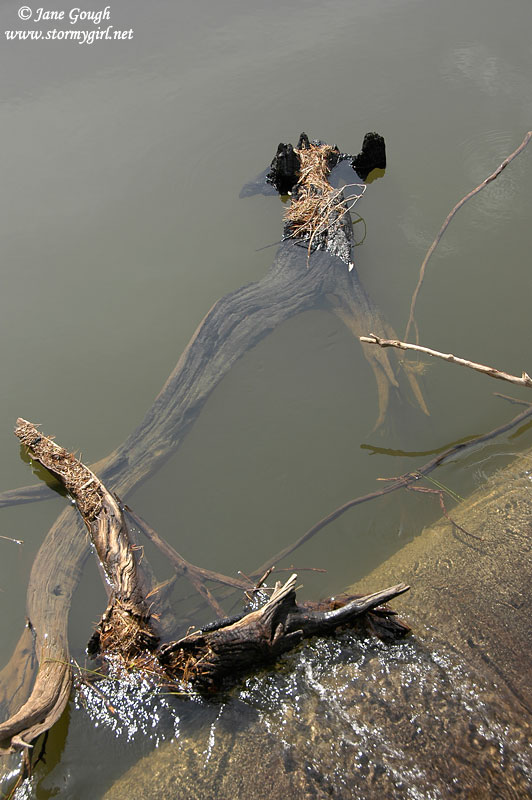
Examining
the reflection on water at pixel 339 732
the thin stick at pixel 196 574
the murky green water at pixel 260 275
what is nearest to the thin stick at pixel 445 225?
the murky green water at pixel 260 275

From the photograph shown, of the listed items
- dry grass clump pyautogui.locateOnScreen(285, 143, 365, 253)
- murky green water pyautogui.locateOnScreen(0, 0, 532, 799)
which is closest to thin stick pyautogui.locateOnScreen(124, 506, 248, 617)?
murky green water pyautogui.locateOnScreen(0, 0, 532, 799)

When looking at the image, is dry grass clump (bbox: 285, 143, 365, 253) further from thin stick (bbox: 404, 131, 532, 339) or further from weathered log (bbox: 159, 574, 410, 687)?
weathered log (bbox: 159, 574, 410, 687)

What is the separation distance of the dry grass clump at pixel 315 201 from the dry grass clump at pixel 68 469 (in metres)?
2.59

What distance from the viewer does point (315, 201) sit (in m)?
4.67

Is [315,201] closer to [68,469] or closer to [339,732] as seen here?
[68,469]

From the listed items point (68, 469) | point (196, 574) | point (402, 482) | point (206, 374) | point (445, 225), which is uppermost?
point (445, 225)

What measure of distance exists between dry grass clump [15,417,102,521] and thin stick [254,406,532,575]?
43.5 inches

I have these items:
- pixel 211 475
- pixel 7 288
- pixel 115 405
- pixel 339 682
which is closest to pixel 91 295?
pixel 7 288

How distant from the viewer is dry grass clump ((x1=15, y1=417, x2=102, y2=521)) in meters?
3.26

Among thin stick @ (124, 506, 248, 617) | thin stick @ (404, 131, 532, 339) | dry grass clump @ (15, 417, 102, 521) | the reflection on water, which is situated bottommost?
the reflection on water

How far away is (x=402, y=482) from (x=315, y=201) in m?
2.62

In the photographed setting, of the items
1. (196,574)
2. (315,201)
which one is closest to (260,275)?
(315,201)

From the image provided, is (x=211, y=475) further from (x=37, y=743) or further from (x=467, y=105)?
(x=467, y=105)

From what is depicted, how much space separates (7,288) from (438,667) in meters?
4.62
